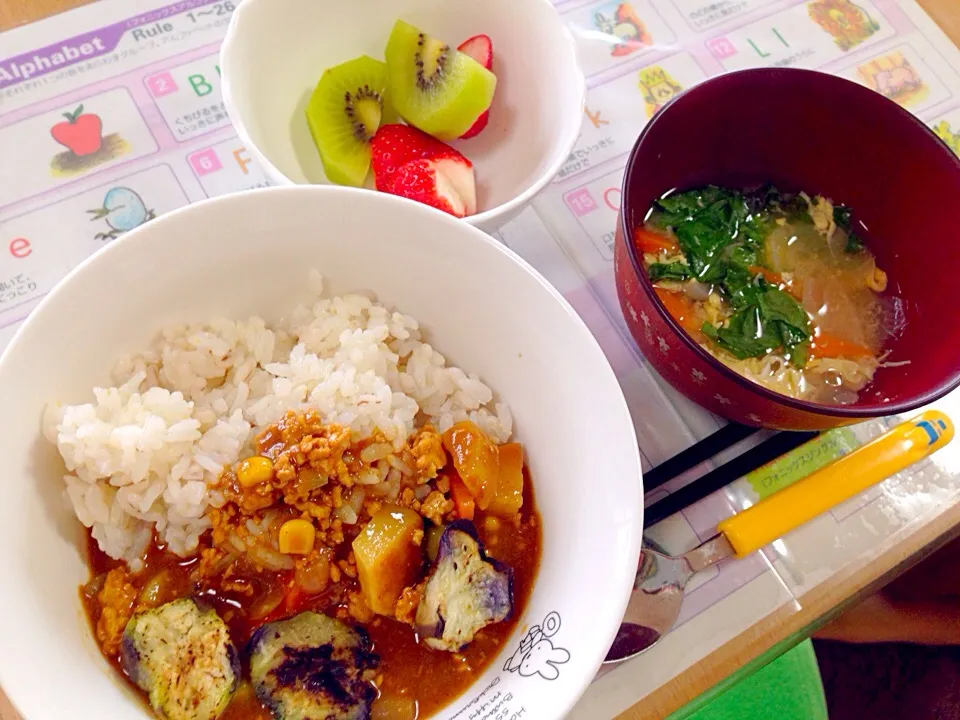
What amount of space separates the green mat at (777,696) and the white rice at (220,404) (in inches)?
40.6

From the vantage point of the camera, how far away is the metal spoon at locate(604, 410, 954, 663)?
4.16 feet

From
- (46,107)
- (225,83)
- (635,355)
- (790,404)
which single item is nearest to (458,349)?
(635,355)

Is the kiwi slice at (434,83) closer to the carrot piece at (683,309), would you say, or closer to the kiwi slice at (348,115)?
the kiwi slice at (348,115)

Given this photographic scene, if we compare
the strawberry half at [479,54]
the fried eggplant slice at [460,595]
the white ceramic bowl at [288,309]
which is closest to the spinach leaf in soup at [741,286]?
the white ceramic bowl at [288,309]

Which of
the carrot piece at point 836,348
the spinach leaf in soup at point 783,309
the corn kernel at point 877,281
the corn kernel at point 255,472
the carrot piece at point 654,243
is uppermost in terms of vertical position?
the corn kernel at point 255,472

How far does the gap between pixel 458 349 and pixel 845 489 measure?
30.3 inches

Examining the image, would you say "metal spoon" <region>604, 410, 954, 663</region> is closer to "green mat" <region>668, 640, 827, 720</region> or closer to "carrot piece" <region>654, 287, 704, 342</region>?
"carrot piece" <region>654, 287, 704, 342</region>

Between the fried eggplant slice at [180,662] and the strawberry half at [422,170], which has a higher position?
the strawberry half at [422,170]

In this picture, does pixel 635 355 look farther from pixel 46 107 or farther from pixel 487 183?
pixel 46 107

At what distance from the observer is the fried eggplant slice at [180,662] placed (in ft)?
3.35

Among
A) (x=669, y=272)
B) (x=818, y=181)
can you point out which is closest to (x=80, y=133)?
(x=669, y=272)

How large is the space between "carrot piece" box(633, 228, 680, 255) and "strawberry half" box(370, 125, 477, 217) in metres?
0.35

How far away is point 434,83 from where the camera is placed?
5.21ft

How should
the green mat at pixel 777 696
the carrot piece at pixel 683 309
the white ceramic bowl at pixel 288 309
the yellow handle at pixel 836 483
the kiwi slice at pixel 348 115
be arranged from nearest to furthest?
the white ceramic bowl at pixel 288 309, the yellow handle at pixel 836 483, the carrot piece at pixel 683 309, the kiwi slice at pixel 348 115, the green mat at pixel 777 696
